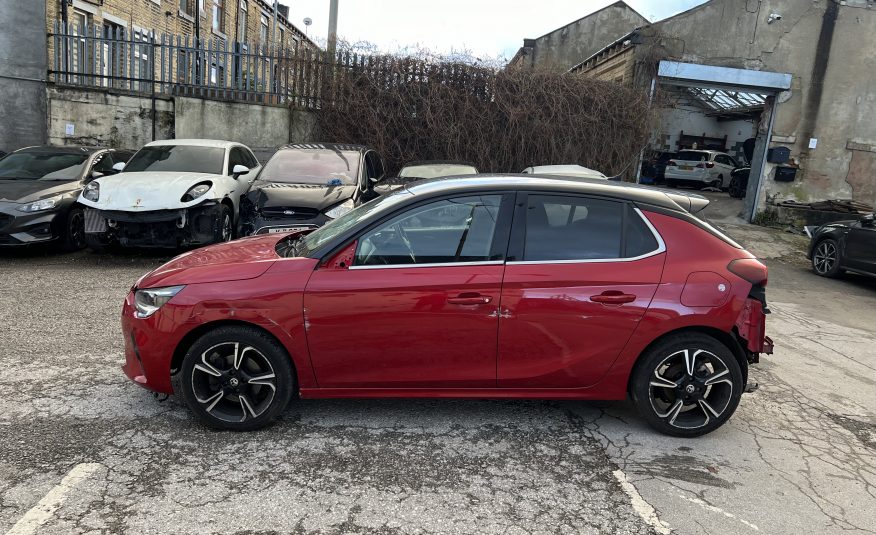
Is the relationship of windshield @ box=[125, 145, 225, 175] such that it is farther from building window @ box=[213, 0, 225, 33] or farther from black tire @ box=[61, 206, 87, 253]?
building window @ box=[213, 0, 225, 33]

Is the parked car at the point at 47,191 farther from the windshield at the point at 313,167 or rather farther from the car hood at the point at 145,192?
the windshield at the point at 313,167

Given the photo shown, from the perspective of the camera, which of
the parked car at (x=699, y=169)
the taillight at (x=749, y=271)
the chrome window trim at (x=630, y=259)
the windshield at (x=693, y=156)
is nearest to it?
the chrome window trim at (x=630, y=259)

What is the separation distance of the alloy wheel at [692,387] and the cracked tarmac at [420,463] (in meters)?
0.18

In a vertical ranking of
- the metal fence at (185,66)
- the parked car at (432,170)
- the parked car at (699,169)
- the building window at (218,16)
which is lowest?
the parked car at (432,170)

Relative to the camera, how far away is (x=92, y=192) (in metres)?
7.99

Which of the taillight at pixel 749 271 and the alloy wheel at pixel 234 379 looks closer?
the alloy wheel at pixel 234 379

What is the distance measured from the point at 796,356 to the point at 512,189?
382 centimetres

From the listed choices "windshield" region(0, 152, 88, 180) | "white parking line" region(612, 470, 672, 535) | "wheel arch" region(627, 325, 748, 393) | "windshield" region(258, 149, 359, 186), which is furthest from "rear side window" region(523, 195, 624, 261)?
"windshield" region(0, 152, 88, 180)

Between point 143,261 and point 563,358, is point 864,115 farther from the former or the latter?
point 143,261

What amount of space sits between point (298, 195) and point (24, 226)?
3.73 meters

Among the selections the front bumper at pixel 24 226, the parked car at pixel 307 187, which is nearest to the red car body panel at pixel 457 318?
the parked car at pixel 307 187

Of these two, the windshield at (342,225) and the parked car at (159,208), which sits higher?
the windshield at (342,225)

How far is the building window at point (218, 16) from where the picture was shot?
24930 mm

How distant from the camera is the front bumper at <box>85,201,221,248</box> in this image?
766cm
